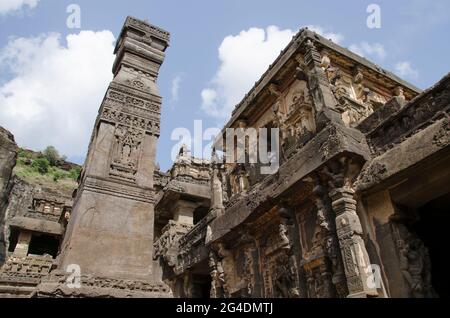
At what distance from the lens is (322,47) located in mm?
9422

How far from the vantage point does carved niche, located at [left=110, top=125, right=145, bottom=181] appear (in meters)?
6.08

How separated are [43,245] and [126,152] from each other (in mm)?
20707

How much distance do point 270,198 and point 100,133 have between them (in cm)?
400

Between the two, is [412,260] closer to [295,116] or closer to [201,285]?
[295,116]

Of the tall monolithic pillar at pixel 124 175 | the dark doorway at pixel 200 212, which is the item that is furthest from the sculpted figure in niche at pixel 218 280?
the dark doorway at pixel 200 212

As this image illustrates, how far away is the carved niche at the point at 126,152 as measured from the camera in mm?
6078

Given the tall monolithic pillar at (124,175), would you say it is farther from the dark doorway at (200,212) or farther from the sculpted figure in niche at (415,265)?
the dark doorway at (200,212)

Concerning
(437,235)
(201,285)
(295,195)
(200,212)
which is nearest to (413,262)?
(437,235)

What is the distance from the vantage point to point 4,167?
2.77m

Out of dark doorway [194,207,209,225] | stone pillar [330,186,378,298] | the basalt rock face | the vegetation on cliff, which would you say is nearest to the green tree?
the vegetation on cliff

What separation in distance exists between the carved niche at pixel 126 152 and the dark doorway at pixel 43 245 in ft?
64.0

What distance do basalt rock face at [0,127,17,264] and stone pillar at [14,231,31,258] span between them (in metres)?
20.0
